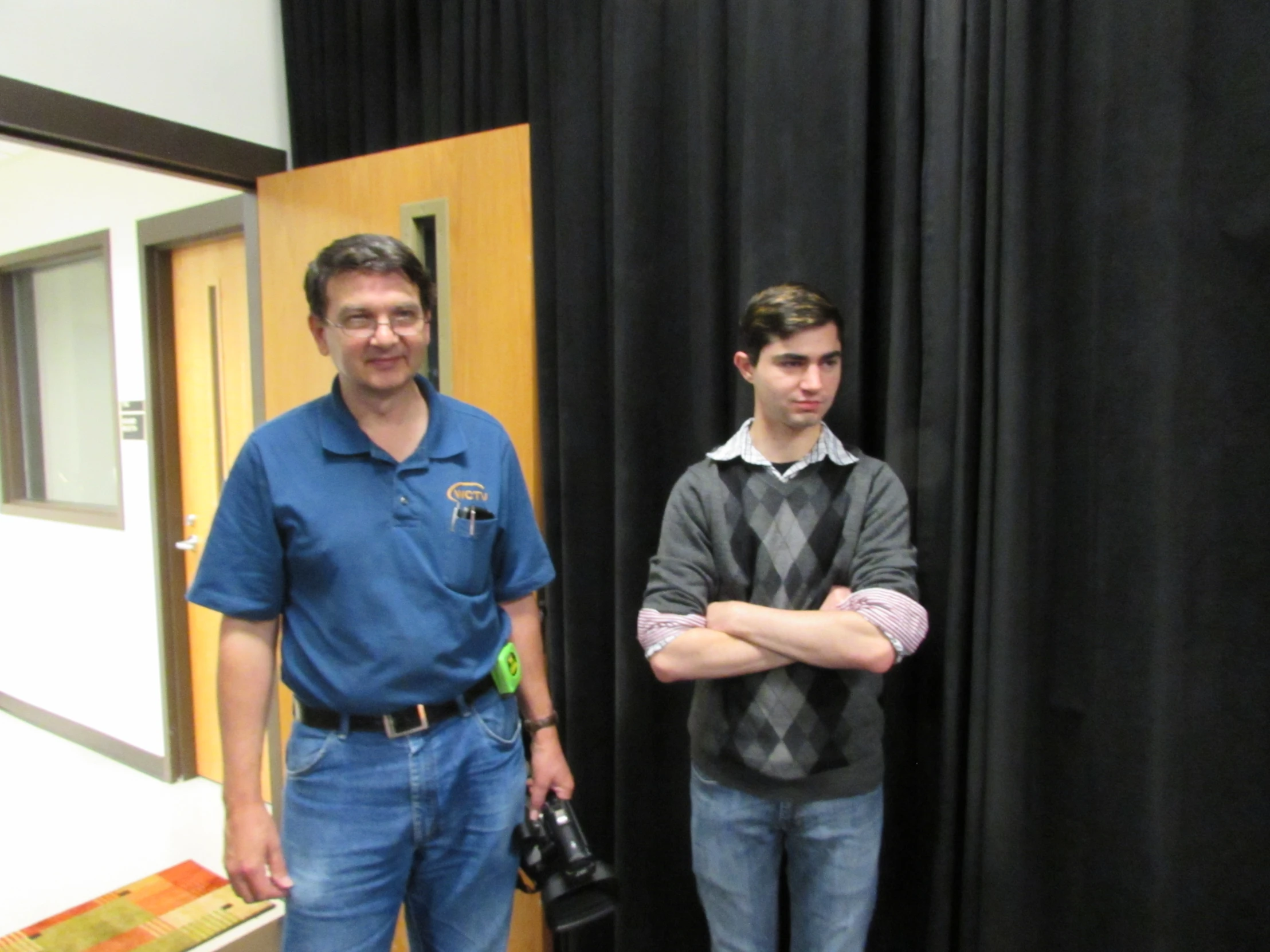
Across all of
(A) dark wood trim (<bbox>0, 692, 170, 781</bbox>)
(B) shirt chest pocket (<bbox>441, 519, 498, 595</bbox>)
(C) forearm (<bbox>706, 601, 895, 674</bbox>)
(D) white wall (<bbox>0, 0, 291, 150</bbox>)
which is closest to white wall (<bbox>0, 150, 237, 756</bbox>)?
(A) dark wood trim (<bbox>0, 692, 170, 781</bbox>)

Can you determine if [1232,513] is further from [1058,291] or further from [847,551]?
[847,551]

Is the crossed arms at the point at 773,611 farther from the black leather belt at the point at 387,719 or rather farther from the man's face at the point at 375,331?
the man's face at the point at 375,331

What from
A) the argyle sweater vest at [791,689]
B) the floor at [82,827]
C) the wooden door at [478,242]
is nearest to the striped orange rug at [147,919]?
the floor at [82,827]

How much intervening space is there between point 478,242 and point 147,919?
6.81 feet

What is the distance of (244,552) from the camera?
4.02 feet

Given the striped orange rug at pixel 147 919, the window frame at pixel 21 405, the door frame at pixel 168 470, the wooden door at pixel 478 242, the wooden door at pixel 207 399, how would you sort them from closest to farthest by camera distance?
1. the wooden door at pixel 478 242
2. the striped orange rug at pixel 147 919
3. the wooden door at pixel 207 399
4. the door frame at pixel 168 470
5. the window frame at pixel 21 405

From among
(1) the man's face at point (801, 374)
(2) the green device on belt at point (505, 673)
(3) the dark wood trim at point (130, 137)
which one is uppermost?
(3) the dark wood trim at point (130, 137)

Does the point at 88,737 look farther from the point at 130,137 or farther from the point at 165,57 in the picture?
the point at 165,57

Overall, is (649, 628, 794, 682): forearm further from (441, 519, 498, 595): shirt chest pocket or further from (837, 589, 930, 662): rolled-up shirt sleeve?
(441, 519, 498, 595): shirt chest pocket

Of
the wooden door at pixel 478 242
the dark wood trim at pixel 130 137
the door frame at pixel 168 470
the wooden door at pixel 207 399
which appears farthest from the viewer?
the door frame at pixel 168 470

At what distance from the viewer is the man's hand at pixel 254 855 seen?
4.04ft

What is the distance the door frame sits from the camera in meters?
3.12

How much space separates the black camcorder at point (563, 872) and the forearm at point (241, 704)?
0.42m

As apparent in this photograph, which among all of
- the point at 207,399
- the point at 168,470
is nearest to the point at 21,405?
the point at 168,470
